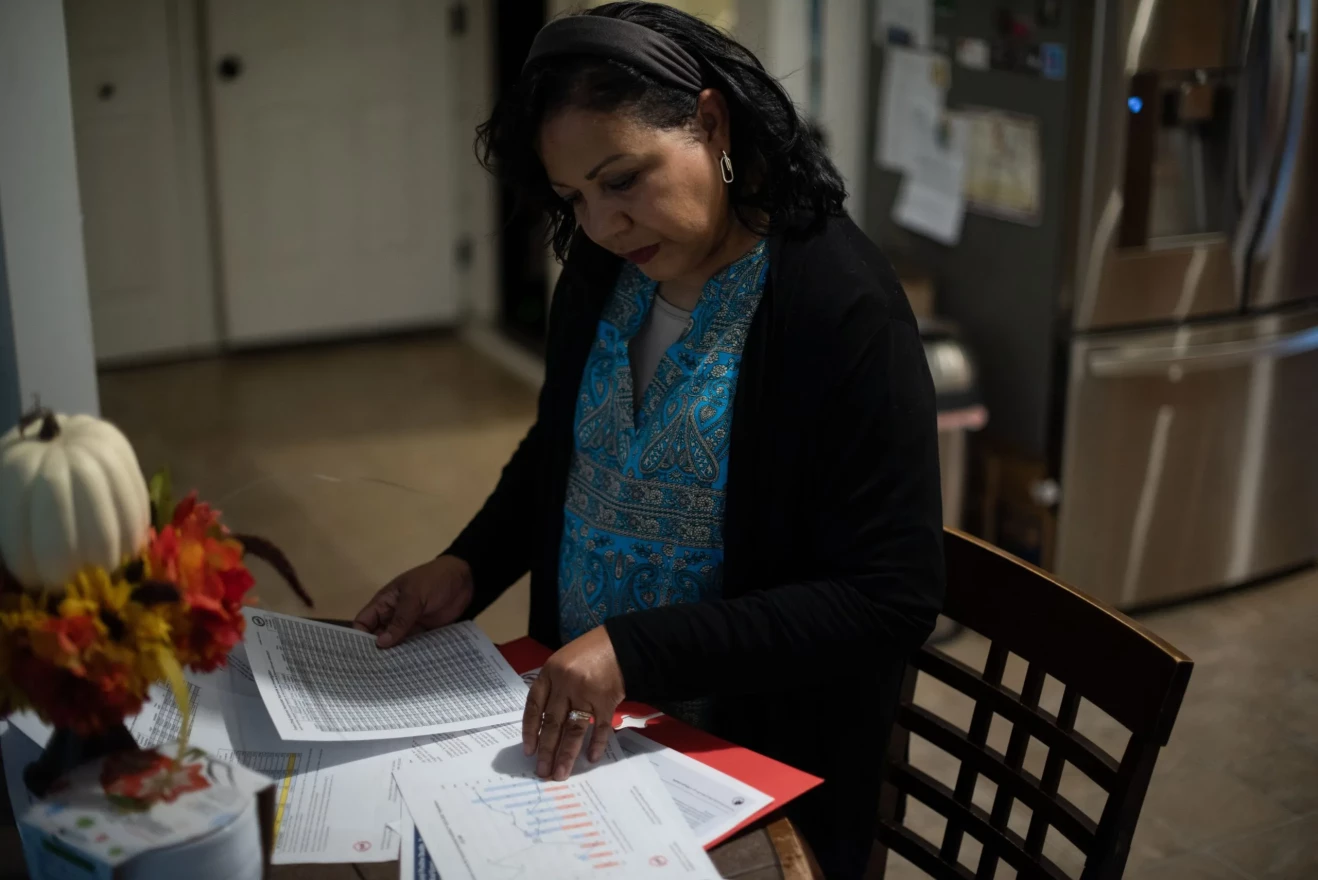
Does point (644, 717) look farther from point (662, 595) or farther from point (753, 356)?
point (753, 356)

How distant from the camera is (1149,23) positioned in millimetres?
2715

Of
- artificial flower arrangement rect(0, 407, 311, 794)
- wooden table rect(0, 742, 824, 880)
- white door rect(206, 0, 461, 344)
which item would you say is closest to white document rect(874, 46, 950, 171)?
white door rect(206, 0, 461, 344)

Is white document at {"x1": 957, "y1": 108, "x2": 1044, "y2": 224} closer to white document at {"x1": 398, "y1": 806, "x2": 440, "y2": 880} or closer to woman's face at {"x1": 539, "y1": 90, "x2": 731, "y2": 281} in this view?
woman's face at {"x1": 539, "y1": 90, "x2": 731, "y2": 281}

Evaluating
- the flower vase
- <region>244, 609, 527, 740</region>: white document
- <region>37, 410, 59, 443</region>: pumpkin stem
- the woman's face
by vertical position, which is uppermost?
the woman's face

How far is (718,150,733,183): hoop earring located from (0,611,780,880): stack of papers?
510mm

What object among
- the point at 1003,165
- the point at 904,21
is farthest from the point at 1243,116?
the point at 904,21

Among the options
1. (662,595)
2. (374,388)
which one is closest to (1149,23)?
(662,595)

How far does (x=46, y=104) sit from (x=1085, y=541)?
215cm

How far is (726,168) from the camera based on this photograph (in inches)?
54.4

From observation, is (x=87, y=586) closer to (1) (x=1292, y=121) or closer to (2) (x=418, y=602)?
(2) (x=418, y=602)

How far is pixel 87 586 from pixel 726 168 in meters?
0.73

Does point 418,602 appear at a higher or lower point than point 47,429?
lower

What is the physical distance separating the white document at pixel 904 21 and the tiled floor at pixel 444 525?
131 centimetres

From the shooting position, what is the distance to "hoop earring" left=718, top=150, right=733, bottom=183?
138 cm
